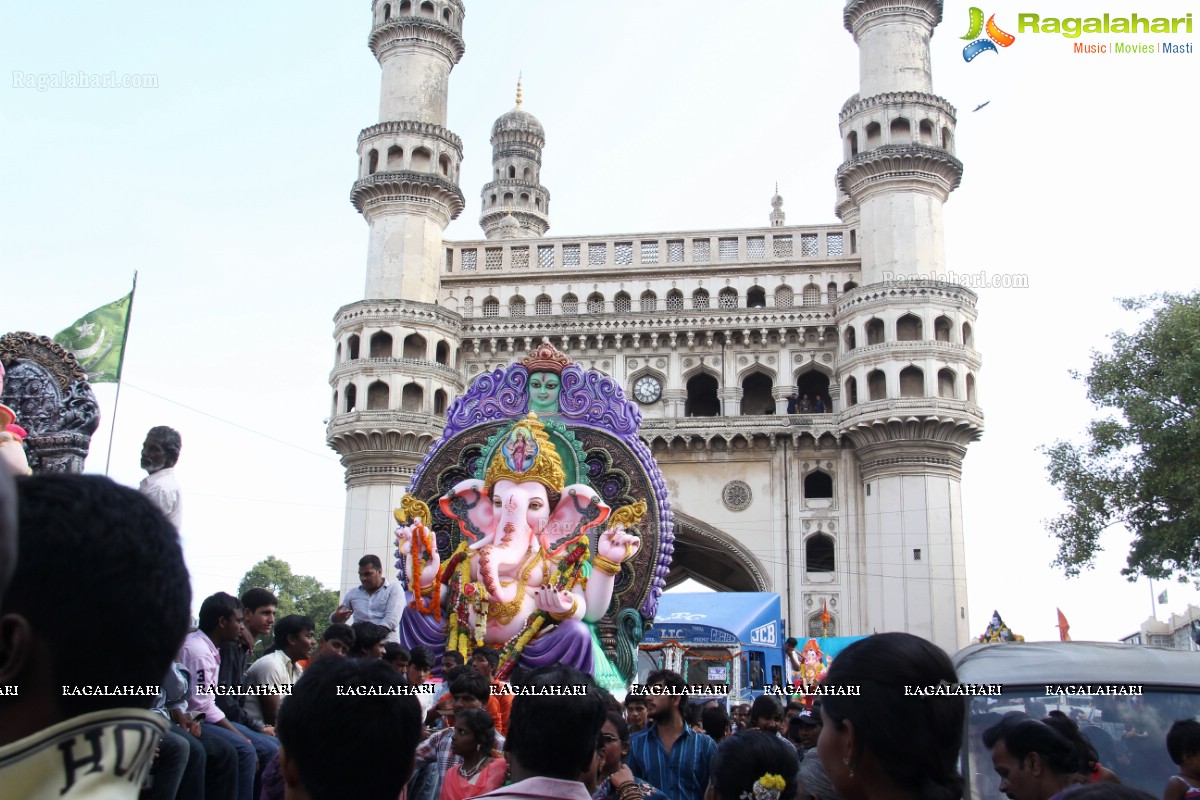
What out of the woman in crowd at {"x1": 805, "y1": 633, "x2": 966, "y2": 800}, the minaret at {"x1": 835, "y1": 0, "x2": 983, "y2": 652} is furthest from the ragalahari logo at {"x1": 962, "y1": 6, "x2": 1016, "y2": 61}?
the woman in crowd at {"x1": 805, "y1": 633, "x2": 966, "y2": 800}

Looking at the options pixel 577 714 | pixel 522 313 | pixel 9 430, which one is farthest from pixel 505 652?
pixel 522 313

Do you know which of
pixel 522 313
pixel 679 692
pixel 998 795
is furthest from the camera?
pixel 522 313

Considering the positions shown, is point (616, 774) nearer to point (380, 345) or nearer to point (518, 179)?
point (380, 345)

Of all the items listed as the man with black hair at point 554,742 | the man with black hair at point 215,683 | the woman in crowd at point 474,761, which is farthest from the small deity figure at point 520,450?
the man with black hair at point 554,742

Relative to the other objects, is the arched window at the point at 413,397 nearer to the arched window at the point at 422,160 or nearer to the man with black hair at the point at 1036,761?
the arched window at the point at 422,160

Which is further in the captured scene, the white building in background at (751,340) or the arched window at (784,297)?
the arched window at (784,297)

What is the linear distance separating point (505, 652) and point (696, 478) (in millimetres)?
22388

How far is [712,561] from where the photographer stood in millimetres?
38344

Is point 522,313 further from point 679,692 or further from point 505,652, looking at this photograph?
point 679,692

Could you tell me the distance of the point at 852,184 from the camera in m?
35.8

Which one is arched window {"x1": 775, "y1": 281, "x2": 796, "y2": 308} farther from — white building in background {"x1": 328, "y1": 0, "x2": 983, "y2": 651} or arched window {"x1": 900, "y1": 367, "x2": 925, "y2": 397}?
arched window {"x1": 900, "y1": 367, "x2": 925, "y2": 397}

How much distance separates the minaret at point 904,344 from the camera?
31.9 m

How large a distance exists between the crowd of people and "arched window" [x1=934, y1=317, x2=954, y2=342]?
29.7m

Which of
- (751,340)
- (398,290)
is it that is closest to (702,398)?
(751,340)
